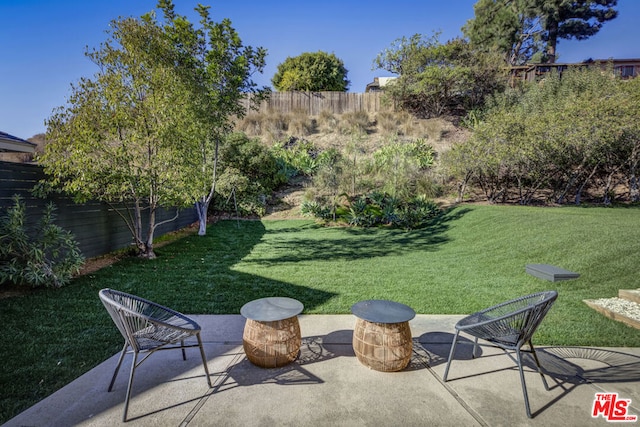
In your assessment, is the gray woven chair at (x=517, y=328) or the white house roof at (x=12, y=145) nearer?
the gray woven chair at (x=517, y=328)

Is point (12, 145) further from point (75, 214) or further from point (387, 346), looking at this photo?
point (387, 346)

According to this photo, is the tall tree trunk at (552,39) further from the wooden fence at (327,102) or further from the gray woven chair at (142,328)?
the gray woven chair at (142,328)

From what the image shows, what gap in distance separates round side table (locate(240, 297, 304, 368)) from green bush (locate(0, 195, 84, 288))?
3629 mm

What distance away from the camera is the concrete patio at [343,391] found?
196 cm

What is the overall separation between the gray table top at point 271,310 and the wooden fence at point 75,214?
4.24m

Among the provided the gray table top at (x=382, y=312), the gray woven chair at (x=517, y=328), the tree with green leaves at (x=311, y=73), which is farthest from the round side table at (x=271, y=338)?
the tree with green leaves at (x=311, y=73)

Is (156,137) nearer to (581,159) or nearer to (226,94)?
(226,94)

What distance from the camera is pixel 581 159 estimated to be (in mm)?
10961

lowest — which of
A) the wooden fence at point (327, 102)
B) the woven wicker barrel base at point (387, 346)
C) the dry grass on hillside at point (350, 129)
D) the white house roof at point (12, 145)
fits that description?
the woven wicker barrel base at point (387, 346)

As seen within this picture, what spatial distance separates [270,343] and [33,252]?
4083 mm

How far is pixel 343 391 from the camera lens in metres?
2.23

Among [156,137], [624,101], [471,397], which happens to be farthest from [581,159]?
[156,137]

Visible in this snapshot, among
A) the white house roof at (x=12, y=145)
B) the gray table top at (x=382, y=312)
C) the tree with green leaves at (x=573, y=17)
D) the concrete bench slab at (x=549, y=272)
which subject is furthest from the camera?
the tree with green leaves at (x=573, y=17)

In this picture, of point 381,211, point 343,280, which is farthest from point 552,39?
point 343,280
